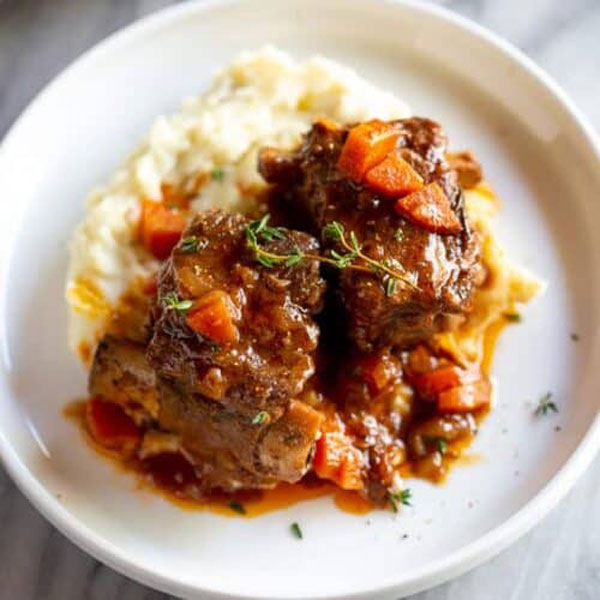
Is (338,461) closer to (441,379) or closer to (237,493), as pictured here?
(237,493)

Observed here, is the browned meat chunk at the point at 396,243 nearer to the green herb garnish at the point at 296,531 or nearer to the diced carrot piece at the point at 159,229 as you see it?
the diced carrot piece at the point at 159,229

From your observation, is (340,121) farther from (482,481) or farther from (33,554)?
(33,554)

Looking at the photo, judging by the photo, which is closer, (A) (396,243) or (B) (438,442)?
(A) (396,243)

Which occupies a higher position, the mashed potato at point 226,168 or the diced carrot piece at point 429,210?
the diced carrot piece at point 429,210

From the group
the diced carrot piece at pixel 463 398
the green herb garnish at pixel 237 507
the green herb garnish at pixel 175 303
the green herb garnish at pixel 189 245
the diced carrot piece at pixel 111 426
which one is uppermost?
the green herb garnish at pixel 189 245

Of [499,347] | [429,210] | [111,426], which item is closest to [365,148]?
[429,210]

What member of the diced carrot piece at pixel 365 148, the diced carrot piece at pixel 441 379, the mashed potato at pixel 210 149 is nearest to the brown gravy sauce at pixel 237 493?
the diced carrot piece at pixel 441 379

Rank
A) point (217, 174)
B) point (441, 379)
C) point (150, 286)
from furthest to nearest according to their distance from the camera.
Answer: point (217, 174) < point (150, 286) < point (441, 379)
